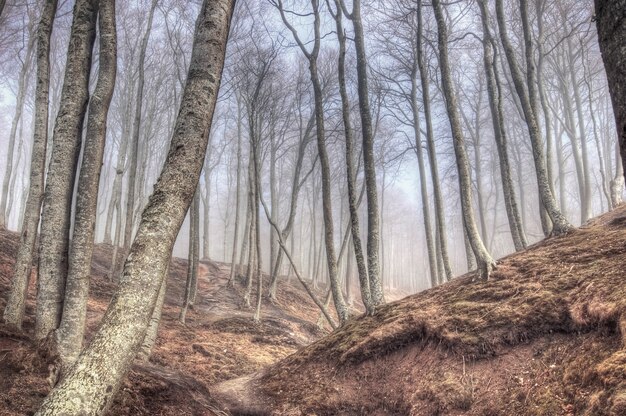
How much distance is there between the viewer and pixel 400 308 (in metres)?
6.75

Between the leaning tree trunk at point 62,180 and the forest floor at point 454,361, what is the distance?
45 cm

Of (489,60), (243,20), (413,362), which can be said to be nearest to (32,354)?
(413,362)

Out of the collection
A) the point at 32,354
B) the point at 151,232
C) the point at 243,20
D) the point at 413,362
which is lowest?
the point at 413,362

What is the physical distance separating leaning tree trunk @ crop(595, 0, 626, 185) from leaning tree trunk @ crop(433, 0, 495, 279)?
4795 millimetres

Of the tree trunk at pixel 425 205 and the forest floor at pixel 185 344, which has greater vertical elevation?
the tree trunk at pixel 425 205

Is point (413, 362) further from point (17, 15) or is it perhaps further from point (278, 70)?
point (17, 15)

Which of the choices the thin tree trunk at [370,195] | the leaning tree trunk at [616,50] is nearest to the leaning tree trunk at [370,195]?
the thin tree trunk at [370,195]

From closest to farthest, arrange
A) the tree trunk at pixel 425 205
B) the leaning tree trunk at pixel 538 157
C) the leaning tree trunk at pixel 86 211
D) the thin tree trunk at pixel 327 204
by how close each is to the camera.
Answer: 1. the leaning tree trunk at pixel 86 211
2. the leaning tree trunk at pixel 538 157
3. the thin tree trunk at pixel 327 204
4. the tree trunk at pixel 425 205

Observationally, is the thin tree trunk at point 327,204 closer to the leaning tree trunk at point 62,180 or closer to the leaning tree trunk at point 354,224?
the leaning tree trunk at point 354,224

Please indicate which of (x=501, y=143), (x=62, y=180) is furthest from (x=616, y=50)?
(x=501, y=143)

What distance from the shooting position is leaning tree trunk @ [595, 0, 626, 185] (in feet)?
5.76

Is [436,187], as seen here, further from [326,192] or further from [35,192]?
[35,192]

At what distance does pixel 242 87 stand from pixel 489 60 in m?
7.42

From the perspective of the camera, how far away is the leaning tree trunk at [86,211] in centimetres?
406
